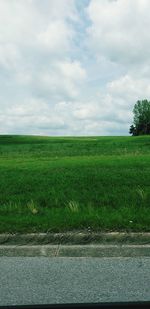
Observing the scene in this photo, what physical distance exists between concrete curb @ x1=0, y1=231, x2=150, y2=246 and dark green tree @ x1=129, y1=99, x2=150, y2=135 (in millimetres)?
112179

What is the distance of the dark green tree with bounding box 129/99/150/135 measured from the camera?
117625mm

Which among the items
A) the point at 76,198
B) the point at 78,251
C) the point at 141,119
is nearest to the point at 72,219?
the point at 78,251

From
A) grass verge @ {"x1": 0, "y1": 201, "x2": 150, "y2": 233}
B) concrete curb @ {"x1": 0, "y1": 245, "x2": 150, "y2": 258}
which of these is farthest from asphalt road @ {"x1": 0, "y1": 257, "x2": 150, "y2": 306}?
grass verge @ {"x1": 0, "y1": 201, "x2": 150, "y2": 233}

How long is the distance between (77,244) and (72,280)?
122cm

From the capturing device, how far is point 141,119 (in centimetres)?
11850

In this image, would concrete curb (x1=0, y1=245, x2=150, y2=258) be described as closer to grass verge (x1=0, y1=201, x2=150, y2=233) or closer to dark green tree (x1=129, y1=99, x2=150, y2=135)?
grass verge (x1=0, y1=201, x2=150, y2=233)

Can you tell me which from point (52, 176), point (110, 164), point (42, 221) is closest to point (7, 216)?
point (42, 221)

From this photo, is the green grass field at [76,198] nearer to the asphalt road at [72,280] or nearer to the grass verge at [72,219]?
the grass verge at [72,219]

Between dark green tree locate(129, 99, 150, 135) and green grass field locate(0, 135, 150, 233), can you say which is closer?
green grass field locate(0, 135, 150, 233)

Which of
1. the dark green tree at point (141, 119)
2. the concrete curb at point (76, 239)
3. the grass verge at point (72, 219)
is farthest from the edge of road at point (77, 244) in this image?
the dark green tree at point (141, 119)

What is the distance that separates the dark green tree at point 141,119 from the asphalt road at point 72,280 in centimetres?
11296

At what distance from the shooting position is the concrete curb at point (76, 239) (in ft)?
20.2

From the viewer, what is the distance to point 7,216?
25.3 feet

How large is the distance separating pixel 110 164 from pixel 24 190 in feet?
15.5
